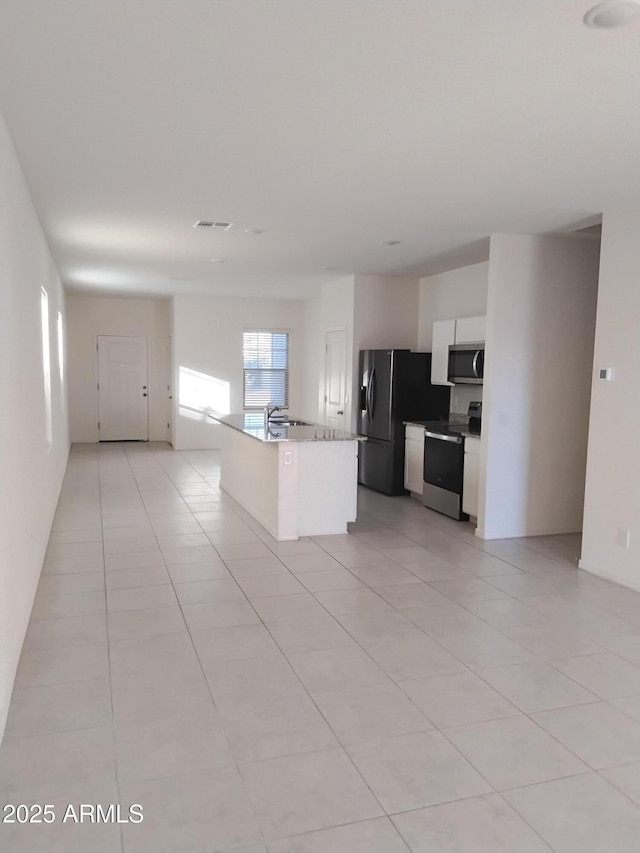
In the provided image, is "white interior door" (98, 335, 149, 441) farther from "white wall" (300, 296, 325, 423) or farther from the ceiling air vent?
the ceiling air vent

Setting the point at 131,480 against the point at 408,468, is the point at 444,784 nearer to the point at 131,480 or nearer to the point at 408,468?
the point at 408,468

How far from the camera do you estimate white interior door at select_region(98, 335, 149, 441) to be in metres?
11.1

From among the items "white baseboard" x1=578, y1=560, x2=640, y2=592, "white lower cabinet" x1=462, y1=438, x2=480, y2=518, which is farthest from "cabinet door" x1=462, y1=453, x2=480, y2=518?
"white baseboard" x1=578, y1=560, x2=640, y2=592

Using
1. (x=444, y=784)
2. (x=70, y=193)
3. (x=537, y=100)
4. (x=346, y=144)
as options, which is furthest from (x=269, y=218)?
(x=444, y=784)

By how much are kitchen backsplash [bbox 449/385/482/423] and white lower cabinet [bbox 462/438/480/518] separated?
3.56 feet

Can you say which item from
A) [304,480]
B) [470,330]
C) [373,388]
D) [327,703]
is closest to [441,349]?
[470,330]

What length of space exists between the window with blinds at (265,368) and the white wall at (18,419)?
608cm

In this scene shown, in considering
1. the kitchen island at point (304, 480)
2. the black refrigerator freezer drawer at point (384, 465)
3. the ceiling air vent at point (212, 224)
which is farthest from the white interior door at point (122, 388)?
the ceiling air vent at point (212, 224)

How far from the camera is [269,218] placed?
4863 mm

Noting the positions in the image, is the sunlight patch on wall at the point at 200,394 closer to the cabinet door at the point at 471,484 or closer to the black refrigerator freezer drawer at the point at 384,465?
the black refrigerator freezer drawer at the point at 384,465

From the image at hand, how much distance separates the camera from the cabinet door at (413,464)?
6.90m

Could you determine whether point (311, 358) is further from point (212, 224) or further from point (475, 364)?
point (212, 224)

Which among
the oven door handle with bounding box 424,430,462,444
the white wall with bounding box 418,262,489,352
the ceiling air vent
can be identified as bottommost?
the oven door handle with bounding box 424,430,462,444

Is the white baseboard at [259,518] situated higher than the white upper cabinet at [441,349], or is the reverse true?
the white upper cabinet at [441,349]
